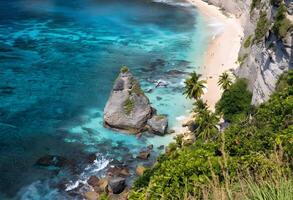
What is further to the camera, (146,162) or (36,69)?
(36,69)

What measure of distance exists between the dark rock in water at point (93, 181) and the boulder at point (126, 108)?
41.3ft

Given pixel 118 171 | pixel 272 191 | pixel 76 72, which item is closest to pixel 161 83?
pixel 76 72

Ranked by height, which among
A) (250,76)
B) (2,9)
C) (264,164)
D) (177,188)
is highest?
(264,164)

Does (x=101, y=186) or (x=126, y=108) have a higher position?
(x=126, y=108)

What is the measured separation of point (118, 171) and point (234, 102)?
19.6m

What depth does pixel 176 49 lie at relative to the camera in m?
98.5

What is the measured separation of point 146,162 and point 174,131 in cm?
909

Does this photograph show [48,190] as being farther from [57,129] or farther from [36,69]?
[36,69]

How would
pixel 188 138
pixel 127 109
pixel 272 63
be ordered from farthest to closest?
pixel 127 109 → pixel 188 138 → pixel 272 63

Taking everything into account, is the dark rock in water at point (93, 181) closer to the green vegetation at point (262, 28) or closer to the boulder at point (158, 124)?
the boulder at point (158, 124)

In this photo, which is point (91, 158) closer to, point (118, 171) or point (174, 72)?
point (118, 171)

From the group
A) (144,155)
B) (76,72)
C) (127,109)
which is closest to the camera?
(144,155)

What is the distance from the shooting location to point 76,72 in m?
84.2

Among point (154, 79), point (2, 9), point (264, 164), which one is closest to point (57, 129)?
point (154, 79)
